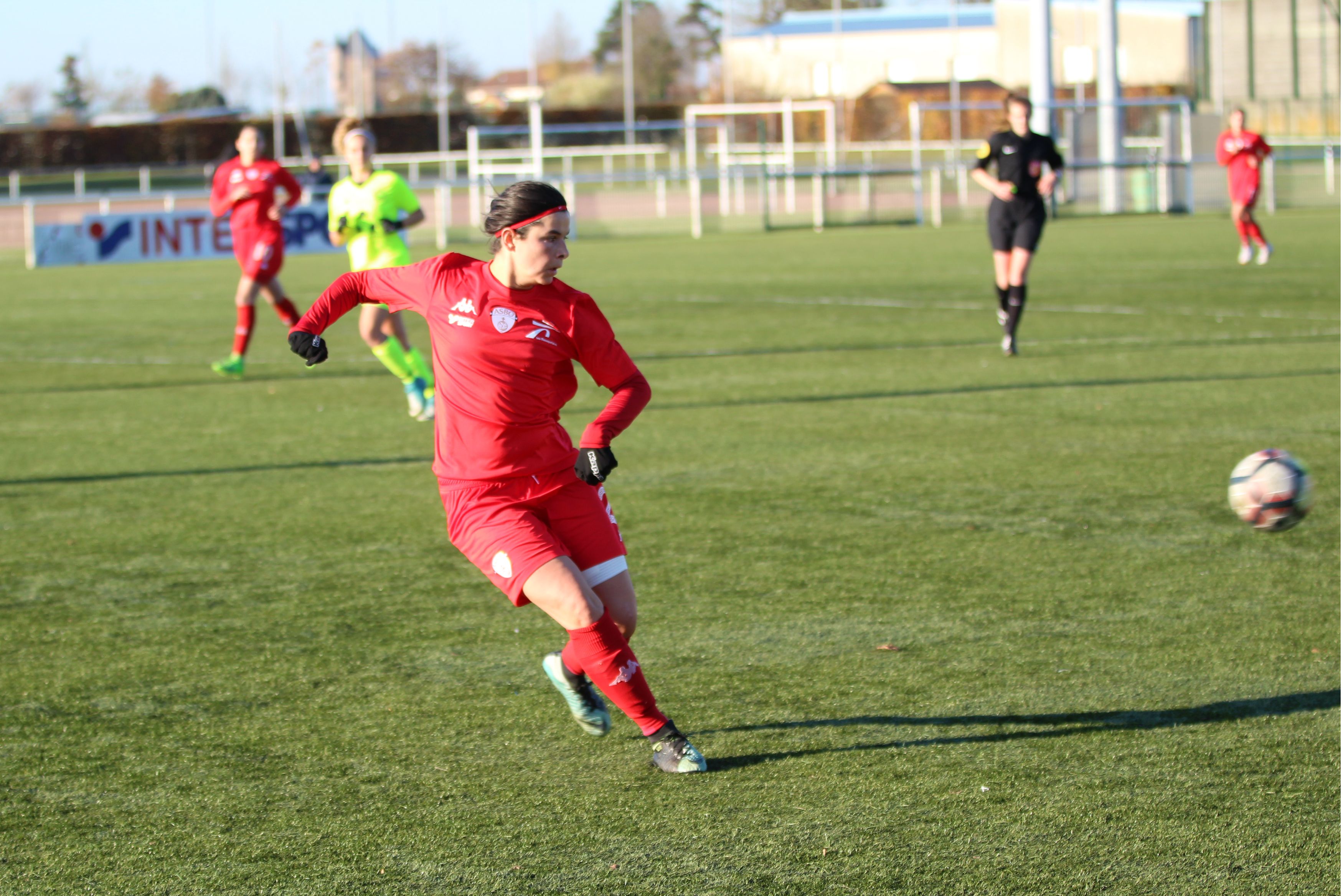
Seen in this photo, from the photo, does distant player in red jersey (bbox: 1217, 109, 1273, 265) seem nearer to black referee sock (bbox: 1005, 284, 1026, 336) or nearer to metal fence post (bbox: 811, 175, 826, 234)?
black referee sock (bbox: 1005, 284, 1026, 336)

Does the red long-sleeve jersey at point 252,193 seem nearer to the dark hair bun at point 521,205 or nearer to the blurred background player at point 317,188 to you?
the dark hair bun at point 521,205

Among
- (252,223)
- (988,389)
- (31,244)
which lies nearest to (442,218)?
(31,244)

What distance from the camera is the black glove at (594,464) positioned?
3.88m

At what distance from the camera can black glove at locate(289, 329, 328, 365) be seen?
4.31m

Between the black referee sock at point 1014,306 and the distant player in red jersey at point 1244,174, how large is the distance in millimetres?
10200

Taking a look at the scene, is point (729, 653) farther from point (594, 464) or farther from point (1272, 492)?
point (1272, 492)

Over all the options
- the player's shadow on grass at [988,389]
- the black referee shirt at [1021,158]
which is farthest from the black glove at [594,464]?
the black referee shirt at [1021,158]

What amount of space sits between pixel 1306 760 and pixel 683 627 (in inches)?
A: 87.2

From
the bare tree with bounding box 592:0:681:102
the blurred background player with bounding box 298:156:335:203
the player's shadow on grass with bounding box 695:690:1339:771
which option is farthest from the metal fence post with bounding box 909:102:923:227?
the bare tree with bounding box 592:0:681:102

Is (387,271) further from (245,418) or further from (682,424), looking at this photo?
(245,418)

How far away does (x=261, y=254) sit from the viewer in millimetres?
12414

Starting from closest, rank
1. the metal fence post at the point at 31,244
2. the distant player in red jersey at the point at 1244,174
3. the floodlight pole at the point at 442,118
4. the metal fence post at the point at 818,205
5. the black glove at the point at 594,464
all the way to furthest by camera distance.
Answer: the black glove at the point at 594,464 < the distant player in red jersey at the point at 1244,174 < the metal fence post at the point at 31,244 < the metal fence post at the point at 818,205 < the floodlight pole at the point at 442,118

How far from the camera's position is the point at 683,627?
18.2ft

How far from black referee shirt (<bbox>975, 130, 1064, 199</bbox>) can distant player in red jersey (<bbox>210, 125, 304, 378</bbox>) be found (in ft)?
19.5
